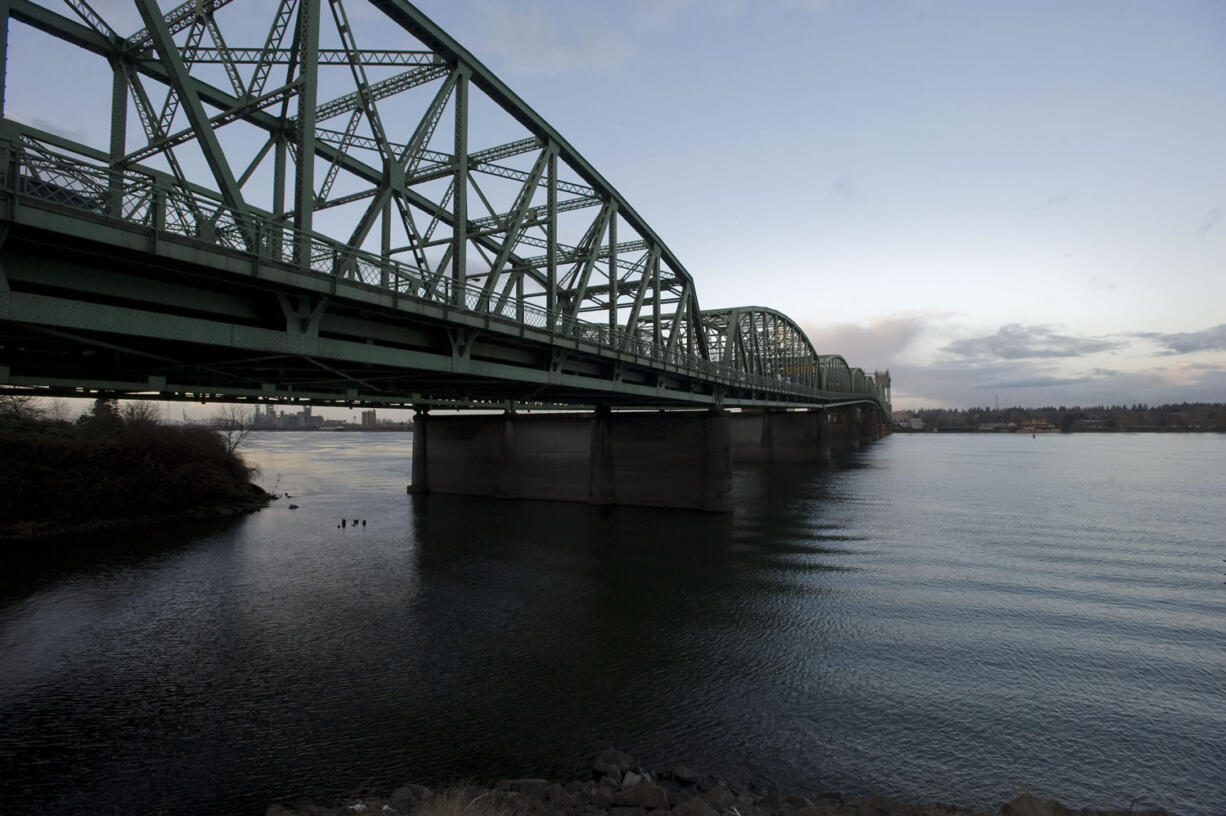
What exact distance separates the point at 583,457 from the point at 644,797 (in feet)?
114

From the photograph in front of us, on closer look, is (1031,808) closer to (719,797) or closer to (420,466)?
(719,797)

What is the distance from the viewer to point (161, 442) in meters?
36.7

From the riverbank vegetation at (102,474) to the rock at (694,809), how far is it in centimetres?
3618

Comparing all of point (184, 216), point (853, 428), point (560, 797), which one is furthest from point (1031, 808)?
point (853, 428)

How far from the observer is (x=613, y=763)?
9805 mm

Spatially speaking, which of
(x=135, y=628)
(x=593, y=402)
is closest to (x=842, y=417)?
(x=593, y=402)

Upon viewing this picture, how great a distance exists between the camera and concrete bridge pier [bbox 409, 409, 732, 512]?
3969cm

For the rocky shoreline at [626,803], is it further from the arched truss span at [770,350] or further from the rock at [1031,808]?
the arched truss span at [770,350]

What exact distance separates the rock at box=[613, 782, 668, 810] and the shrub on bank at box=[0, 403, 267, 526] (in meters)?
36.4

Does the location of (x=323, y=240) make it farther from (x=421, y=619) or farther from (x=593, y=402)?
(x=593, y=402)

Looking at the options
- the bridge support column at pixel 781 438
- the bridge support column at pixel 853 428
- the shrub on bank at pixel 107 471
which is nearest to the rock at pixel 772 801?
the shrub on bank at pixel 107 471

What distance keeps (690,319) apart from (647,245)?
8.31 meters

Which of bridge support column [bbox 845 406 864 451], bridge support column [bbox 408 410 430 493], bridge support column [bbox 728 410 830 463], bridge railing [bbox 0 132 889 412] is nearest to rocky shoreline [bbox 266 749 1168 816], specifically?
bridge railing [bbox 0 132 889 412]

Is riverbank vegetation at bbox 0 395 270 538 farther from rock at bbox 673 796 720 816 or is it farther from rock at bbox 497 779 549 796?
rock at bbox 673 796 720 816
